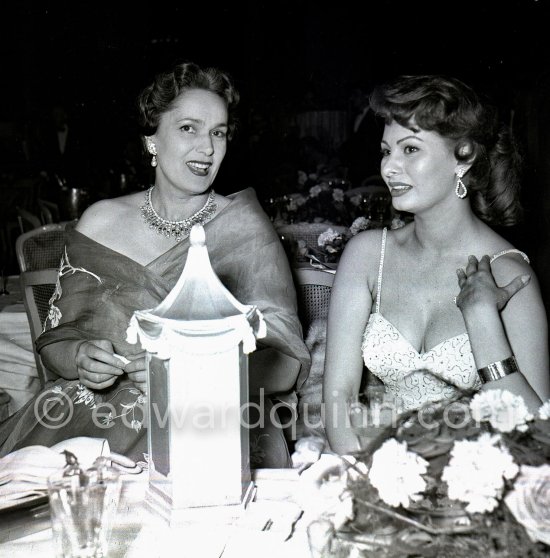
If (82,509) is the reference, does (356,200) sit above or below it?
below

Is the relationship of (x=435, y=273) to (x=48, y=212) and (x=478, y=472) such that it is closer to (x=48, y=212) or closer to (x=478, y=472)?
(x=478, y=472)

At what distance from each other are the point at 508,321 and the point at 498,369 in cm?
23

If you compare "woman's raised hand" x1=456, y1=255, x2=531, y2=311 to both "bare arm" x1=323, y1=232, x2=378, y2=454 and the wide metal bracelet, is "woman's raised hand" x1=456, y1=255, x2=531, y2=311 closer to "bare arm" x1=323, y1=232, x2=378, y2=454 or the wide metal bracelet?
the wide metal bracelet

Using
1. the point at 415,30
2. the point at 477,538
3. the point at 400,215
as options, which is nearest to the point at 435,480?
the point at 477,538

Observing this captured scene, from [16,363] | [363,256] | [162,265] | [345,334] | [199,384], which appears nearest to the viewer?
[199,384]

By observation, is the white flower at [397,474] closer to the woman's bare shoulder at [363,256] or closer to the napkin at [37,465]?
the napkin at [37,465]

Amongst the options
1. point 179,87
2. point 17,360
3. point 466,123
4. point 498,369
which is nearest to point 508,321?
point 498,369

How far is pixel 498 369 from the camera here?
6.28 feet

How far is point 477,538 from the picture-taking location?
99 centimetres

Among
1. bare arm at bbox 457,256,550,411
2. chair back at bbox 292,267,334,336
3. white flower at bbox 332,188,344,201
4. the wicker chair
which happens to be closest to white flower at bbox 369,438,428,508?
bare arm at bbox 457,256,550,411

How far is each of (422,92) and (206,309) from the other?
1193mm

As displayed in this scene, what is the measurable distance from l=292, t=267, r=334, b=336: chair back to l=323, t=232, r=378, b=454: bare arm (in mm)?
657

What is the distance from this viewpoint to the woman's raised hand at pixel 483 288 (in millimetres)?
2016

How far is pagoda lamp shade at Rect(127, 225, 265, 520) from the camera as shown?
122 centimetres
